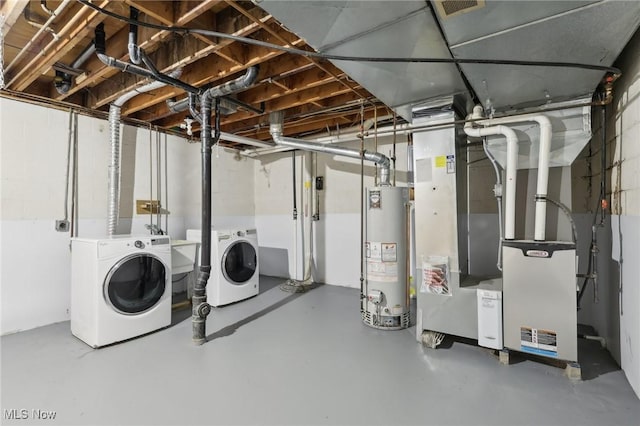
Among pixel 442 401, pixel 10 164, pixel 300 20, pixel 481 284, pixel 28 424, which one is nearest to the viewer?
pixel 300 20

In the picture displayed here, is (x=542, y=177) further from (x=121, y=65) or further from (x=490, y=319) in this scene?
(x=121, y=65)

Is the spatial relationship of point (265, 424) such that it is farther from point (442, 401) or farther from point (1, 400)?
point (1, 400)

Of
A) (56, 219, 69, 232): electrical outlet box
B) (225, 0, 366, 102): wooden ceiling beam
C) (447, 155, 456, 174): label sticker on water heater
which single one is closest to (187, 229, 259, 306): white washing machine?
(56, 219, 69, 232): electrical outlet box

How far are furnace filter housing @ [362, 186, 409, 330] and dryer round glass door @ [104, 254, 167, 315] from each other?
6.80 ft

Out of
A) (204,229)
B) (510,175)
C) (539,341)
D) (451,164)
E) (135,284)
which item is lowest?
(539,341)

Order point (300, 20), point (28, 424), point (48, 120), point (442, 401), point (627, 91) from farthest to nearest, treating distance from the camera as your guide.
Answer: point (48, 120)
point (627, 91)
point (442, 401)
point (28, 424)
point (300, 20)

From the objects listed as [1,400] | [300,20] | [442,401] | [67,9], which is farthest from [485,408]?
[67,9]

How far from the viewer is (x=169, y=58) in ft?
7.85

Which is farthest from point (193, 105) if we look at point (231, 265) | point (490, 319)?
point (490, 319)

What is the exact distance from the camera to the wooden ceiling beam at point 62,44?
1853 mm

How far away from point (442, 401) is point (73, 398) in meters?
2.27

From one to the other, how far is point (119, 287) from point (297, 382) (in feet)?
5.95

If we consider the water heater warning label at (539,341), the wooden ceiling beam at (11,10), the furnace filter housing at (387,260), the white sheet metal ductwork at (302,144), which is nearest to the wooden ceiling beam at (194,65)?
the wooden ceiling beam at (11,10)

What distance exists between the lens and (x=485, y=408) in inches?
65.9
